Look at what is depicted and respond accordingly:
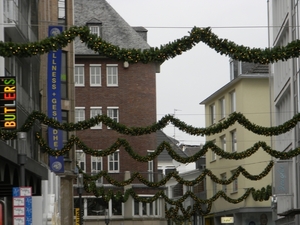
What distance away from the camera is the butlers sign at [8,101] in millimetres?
A: 24234

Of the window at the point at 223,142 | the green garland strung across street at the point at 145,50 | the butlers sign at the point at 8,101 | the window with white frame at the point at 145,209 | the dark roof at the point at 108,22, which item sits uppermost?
the dark roof at the point at 108,22

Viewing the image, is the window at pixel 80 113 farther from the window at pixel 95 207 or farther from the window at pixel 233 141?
the window at pixel 233 141

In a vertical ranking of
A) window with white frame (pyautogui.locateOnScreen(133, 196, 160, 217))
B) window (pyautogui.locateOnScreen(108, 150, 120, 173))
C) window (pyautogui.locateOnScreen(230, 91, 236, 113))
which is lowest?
window with white frame (pyautogui.locateOnScreen(133, 196, 160, 217))

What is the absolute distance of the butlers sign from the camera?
2423 cm

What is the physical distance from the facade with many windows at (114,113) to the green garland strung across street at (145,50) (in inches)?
1894

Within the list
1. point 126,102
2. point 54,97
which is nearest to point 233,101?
point 126,102

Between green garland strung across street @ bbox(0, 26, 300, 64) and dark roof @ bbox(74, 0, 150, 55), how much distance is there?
49.7m

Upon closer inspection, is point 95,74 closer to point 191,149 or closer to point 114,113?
point 114,113

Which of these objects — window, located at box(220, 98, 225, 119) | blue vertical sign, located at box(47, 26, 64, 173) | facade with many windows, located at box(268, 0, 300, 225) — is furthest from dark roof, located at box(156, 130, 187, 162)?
blue vertical sign, located at box(47, 26, 64, 173)

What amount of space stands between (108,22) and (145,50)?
52.4 metres

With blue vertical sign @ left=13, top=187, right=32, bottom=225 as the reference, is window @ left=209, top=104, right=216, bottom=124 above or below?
above

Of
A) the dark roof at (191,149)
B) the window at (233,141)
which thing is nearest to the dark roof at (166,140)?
the dark roof at (191,149)

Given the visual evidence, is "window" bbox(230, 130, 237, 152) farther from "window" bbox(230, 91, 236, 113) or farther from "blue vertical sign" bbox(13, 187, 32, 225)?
"blue vertical sign" bbox(13, 187, 32, 225)

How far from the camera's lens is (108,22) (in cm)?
7388
